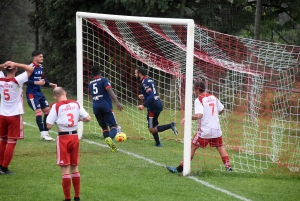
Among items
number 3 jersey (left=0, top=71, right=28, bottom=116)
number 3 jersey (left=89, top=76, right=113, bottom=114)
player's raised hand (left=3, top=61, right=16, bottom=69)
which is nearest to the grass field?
number 3 jersey (left=89, top=76, right=113, bottom=114)

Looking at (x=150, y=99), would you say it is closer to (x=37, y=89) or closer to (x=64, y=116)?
(x=37, y=89)

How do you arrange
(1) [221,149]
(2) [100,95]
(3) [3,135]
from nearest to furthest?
(3) [3,135] < (1) [221,149] < (2) [100,95]

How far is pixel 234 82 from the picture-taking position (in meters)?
13.6

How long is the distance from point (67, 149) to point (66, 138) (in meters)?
0.16

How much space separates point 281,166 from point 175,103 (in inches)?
231

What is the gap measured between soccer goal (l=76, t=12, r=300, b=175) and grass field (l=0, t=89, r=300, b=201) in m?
0.58

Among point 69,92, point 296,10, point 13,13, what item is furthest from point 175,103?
point 13,13

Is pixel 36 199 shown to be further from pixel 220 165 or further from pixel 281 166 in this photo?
pixel 281 166

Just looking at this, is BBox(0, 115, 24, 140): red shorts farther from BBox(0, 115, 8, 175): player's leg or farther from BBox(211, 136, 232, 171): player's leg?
BBox(211, 136, 232, 171): player's leg

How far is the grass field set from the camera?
9.30m

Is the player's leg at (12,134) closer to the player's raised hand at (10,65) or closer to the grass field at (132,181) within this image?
the grass field at (132,181)

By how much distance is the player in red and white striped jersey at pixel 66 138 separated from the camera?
871 centimetres

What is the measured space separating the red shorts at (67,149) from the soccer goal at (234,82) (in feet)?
7.91

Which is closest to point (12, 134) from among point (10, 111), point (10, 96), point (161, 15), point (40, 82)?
point (10, 111)
